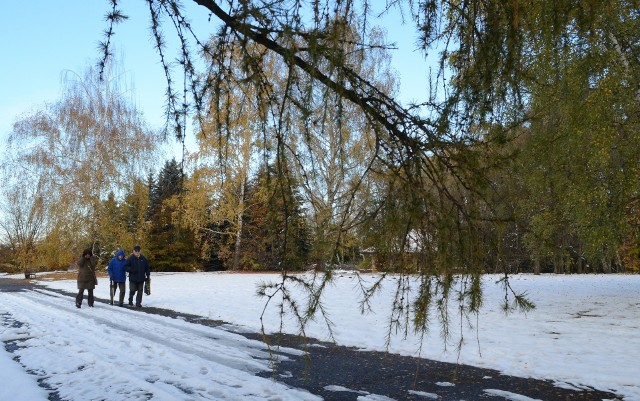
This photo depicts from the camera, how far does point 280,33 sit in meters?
1.95

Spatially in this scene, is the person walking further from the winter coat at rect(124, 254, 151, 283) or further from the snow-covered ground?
the winter coat at rect(124, 254, 151, 283)

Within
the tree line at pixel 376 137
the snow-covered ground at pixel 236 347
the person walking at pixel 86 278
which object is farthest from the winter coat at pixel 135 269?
the tree line at pixel 376 137

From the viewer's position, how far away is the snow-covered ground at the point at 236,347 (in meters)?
4.62

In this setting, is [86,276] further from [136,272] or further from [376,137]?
[376,137]

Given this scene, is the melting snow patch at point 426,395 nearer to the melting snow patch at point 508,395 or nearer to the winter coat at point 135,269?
the melting snow patch at point 508,395

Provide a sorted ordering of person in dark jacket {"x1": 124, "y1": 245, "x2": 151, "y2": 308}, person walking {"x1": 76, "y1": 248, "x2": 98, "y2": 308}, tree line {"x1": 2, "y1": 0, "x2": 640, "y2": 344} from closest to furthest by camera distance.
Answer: tree line {"x1": 2, "y1": 0, "x2": 640, "y2": 344} → person walking {"x1": 76, "y1": 248, "x2": 98, "y2": 308} → person in dark jacket {"x1": 124, "y1": 245, "x2": 151, "y2": 308}

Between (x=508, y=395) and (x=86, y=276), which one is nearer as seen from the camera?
(x=508, y=395)

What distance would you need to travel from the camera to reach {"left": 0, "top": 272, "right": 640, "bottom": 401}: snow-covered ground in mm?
4625

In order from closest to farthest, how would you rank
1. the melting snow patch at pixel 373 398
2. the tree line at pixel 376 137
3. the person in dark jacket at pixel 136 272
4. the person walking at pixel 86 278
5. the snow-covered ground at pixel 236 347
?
1. the tree line at pixel 376 137
2. the melting snow patch at pixel 373 398
3. the snow-covered ground at pixel 236 347
4. the person walking at pixel 86 278
5. the person in dark jacket at pixel 136 272

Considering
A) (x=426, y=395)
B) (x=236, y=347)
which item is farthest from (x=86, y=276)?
(x=426, y=395)

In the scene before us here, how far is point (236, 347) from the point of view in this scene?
6641 mm

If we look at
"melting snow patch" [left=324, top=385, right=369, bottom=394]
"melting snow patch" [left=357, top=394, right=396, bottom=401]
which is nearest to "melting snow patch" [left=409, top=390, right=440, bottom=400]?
"melting snow patch" [left=357, top=394, right=396, bottom=401]

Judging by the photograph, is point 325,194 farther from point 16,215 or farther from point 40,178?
point 16,215

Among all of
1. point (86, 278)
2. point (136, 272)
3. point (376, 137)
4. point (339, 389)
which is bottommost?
point (339, 389)
